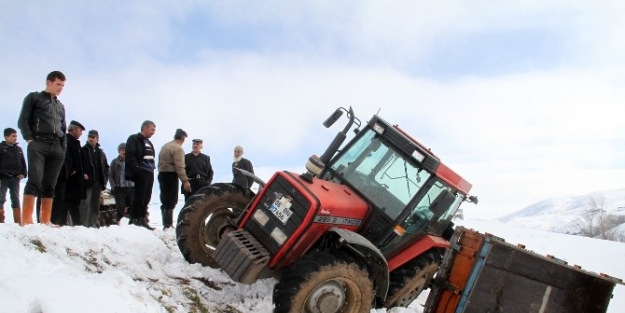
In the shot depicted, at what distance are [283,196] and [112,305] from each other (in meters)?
2.08

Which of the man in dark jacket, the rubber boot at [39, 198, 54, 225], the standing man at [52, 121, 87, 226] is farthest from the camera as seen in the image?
the man in dark jacket

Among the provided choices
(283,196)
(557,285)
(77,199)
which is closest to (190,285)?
(283,196)

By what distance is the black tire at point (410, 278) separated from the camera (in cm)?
531

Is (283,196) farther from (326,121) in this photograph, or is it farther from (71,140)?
(71,140)

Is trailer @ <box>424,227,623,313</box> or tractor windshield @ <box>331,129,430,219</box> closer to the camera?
trailer @ <box>424,227,623,313</box>

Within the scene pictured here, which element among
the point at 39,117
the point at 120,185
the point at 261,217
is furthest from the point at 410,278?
the point at 120,185

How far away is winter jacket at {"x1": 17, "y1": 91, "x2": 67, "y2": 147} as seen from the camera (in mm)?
4785

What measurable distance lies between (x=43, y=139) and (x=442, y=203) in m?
4.46

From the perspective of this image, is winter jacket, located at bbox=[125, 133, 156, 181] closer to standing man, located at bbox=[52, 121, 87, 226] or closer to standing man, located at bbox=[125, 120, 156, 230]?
standing man, located at bbox=[125, 120, 156, 230]

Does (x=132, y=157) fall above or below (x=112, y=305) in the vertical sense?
above

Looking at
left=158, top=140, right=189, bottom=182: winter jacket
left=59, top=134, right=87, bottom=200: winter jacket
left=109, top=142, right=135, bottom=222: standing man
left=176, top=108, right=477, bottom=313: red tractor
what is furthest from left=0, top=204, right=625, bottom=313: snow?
left=109, top=142, right=135, bottom=222: standing man

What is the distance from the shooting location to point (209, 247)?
533 centimetres

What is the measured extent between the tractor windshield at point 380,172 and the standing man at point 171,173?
2.74m

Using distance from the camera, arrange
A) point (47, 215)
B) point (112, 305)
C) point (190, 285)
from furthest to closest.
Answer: point (47, 215) → point (190, 285) → point (112, 305)
